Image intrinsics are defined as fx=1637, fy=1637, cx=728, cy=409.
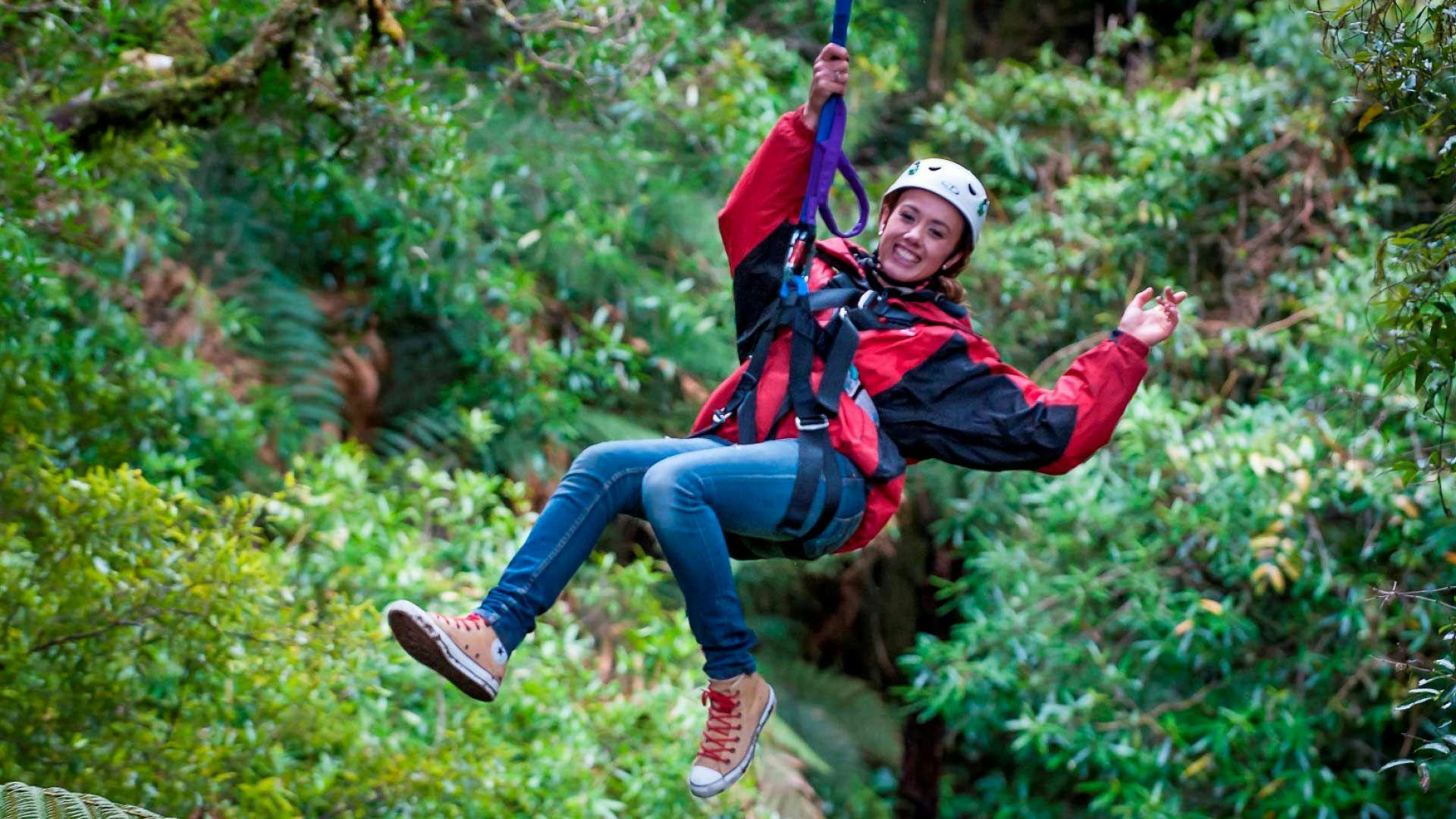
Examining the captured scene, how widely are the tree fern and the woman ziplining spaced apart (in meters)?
0.55

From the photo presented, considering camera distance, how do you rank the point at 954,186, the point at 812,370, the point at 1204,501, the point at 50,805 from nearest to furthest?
1. the point at 50,805
2. the point at 812,370
3. the point at 954,186
4. the point at 1204,501

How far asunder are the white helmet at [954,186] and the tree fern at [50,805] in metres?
1.78

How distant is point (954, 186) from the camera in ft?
10.3

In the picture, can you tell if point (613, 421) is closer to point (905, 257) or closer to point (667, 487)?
point (905, 257)

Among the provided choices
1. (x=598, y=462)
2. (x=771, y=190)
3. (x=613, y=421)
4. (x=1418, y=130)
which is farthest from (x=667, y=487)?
(x=613, y=421)

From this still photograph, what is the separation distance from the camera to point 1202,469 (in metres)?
5.96

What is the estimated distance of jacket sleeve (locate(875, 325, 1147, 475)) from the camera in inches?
119

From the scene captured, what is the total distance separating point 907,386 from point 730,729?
72 cm

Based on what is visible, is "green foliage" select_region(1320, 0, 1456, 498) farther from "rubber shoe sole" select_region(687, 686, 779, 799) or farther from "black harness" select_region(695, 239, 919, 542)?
"rubber shoe sole" select_region(687, 686, 779, 799)

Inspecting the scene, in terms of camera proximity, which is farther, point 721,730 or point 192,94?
point 192,94

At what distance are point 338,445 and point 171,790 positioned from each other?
175 cm

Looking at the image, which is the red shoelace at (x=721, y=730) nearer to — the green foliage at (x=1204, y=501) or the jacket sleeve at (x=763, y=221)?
the jacket sleeve at (x=763, y=221)

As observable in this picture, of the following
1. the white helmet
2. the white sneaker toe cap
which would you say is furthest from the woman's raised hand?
the white sneaker toe cap

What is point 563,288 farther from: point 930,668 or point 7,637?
point 7,637
